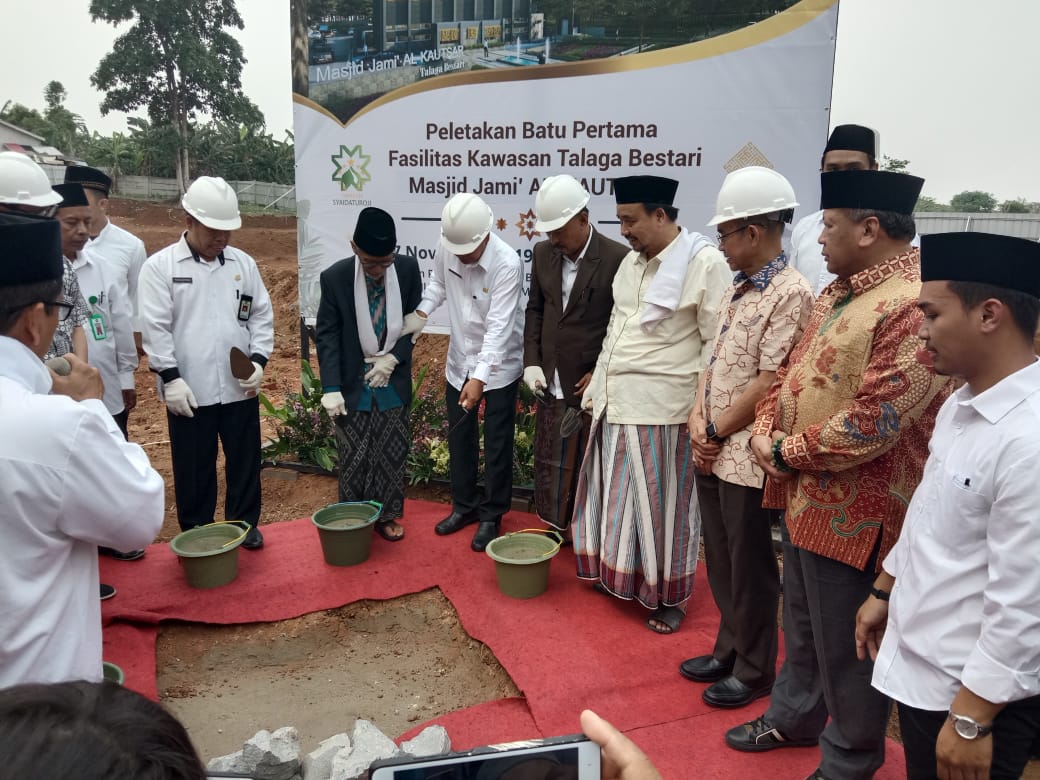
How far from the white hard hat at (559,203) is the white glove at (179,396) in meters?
1.90

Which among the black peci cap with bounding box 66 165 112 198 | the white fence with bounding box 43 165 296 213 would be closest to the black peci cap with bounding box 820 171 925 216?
the black peci cap with bounding box 66 165 112 198

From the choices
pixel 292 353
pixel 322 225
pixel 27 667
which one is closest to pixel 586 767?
pixel 27 667

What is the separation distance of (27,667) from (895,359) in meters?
2.05

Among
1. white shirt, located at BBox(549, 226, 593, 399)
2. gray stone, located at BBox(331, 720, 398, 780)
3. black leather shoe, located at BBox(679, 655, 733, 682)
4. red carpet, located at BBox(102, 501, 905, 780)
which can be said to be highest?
white shirt, located at BBox(549, 226, 593, 399)

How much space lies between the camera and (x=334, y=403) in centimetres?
394

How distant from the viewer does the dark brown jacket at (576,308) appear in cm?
355

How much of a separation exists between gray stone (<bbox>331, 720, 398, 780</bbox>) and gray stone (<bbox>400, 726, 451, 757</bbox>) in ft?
0.17

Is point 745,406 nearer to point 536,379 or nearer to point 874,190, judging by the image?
point 874,190

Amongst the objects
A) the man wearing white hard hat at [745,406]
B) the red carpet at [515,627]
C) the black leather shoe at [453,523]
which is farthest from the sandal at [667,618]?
the black leather shoe at [453,523]

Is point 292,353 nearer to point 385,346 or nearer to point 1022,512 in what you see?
point 385,346

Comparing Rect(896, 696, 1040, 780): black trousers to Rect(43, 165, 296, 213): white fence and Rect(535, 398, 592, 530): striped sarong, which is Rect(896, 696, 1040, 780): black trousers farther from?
A: Rect(43, 165, 296, 213): white fence

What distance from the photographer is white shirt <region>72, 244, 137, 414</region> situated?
3744mm

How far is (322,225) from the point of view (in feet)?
18.2

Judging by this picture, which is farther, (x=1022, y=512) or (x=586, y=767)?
(x=1022, y=512)
